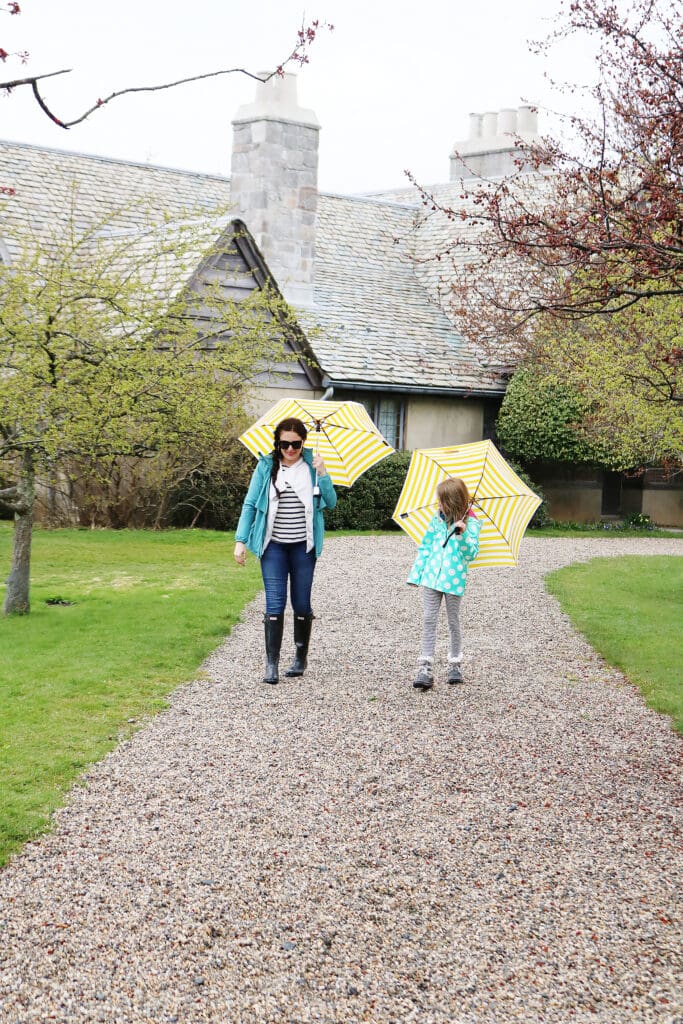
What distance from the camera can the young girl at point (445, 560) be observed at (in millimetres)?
8484

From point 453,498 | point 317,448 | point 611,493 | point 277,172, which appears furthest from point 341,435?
point 611,493

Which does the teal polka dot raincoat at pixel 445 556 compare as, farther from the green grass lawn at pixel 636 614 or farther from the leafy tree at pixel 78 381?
the leafy tree at pixel 78 381

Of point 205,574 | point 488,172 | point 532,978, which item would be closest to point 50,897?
point 532,978

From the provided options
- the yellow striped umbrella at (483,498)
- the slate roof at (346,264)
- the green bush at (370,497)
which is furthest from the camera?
the slate roof at (346,264)

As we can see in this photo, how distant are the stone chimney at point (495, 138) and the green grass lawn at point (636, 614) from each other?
60.3ft

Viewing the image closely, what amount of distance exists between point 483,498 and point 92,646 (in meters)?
3.66

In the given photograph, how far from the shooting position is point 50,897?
4602mm

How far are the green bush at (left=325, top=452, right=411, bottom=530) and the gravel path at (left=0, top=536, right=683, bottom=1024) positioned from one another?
12258mm

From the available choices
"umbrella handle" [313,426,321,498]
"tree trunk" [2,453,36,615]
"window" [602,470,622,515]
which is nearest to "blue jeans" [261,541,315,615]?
"umbrella handle" [313,426,321,498]

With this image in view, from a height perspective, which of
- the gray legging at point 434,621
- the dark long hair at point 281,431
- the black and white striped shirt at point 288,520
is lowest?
the gray legging at point 434,621

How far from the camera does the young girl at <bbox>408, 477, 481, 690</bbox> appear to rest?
848cm

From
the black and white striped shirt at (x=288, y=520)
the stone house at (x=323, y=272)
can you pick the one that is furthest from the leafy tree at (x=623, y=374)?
the black and white striped shirt at (x=288, y=520)

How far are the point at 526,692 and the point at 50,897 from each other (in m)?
4.72

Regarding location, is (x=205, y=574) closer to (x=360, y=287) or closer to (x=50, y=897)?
(x=50, y=897)
